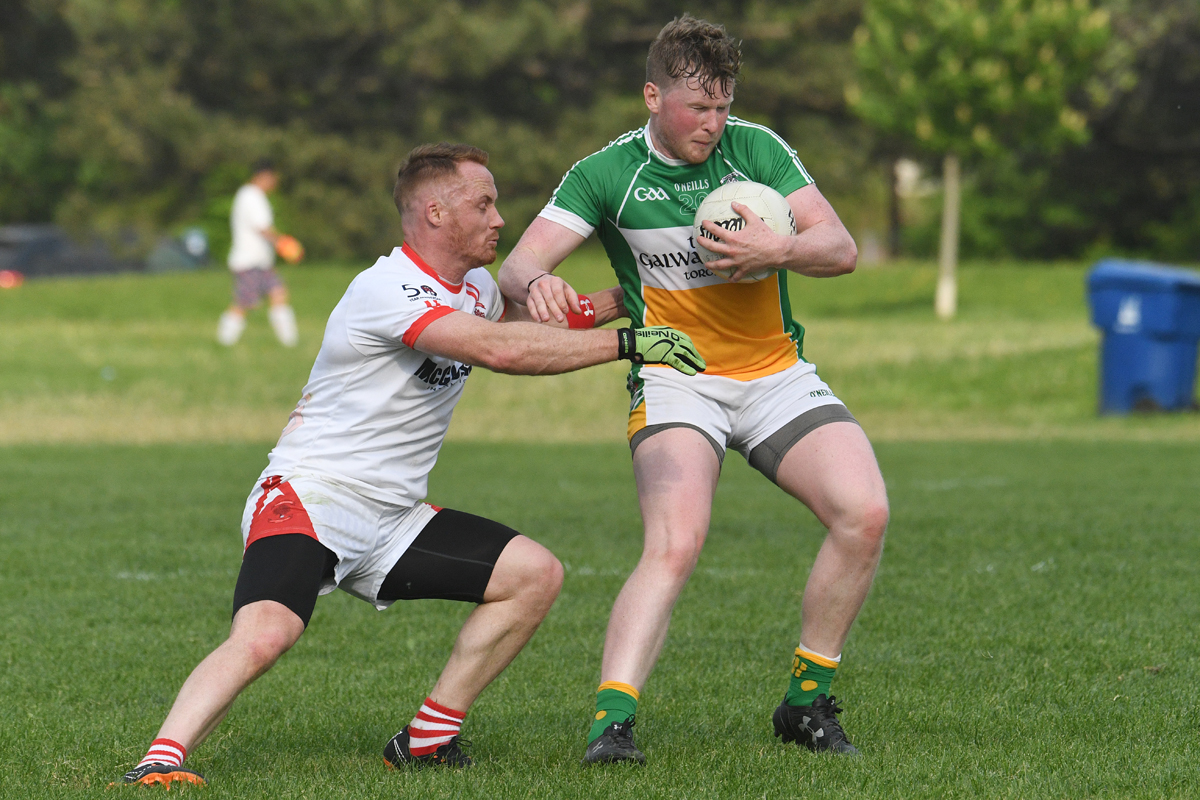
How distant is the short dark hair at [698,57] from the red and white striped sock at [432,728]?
2168 mm

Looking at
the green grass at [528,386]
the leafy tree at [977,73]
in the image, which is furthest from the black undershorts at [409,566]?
the leafy tree at [977,73]

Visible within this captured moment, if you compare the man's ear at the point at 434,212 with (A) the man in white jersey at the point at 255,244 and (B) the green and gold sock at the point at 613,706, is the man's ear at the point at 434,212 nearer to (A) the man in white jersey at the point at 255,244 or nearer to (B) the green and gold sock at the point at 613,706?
(B) the green and gold sock at the point at 613,706

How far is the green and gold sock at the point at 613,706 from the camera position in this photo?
452 centimetres

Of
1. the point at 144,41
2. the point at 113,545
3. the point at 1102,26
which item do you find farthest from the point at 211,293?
the point at 113,545

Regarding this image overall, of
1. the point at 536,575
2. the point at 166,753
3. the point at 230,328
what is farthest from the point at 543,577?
the point at 230,328

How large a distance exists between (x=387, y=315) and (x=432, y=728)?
135 cm

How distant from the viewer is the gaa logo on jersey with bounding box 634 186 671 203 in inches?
197

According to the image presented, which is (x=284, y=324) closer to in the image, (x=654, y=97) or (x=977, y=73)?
(x=977, y=73)

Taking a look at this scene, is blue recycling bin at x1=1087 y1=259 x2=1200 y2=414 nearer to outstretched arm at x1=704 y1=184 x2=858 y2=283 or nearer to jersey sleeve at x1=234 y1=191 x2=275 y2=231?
jersey sleeve at x1=234 y1=191 x2=275 y2=231

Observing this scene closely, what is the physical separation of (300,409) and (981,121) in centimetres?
2593

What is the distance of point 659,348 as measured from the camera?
445cm

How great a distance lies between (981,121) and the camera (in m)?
28.7

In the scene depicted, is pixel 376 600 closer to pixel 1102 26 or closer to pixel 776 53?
pixel 1102 26

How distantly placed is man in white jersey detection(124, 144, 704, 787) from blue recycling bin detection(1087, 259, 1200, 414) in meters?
13.5
